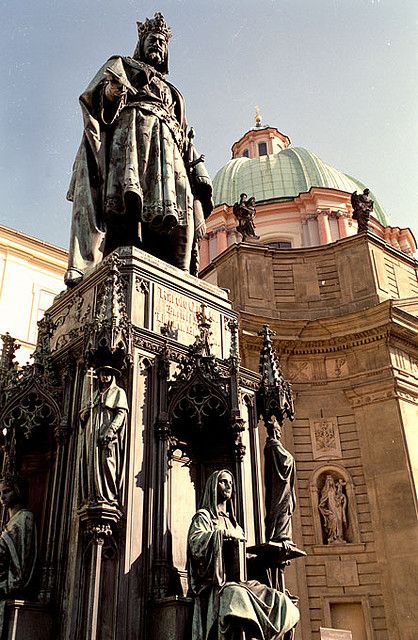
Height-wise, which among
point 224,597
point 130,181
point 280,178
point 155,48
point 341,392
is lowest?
point 224,597

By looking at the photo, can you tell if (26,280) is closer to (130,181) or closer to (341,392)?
(341,392)

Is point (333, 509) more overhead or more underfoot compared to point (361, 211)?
more underfoot

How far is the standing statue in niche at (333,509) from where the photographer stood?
22.1 meters

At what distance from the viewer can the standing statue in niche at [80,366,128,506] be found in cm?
552

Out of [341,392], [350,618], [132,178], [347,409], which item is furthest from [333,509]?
[132,178]

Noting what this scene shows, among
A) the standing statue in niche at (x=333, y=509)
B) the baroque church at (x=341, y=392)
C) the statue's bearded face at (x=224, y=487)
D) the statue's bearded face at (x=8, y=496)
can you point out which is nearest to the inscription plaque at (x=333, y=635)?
the baroque church at (x=341, y=392)

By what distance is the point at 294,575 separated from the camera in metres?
21.1

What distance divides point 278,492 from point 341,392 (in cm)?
1845

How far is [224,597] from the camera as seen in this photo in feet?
16.4

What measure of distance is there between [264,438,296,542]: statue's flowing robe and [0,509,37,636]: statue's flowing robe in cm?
223

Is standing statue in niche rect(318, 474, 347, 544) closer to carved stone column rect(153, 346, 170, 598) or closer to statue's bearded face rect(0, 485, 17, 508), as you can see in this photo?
carved stone column rect(153, 346, 170, 598)

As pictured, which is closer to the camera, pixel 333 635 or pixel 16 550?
pixel 16 550

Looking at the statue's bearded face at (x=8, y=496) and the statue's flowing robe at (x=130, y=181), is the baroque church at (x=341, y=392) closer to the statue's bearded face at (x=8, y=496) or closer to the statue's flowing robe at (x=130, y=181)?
the statue's flowing robe at (x=130, y=181)

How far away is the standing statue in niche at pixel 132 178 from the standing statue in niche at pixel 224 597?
3.73m
